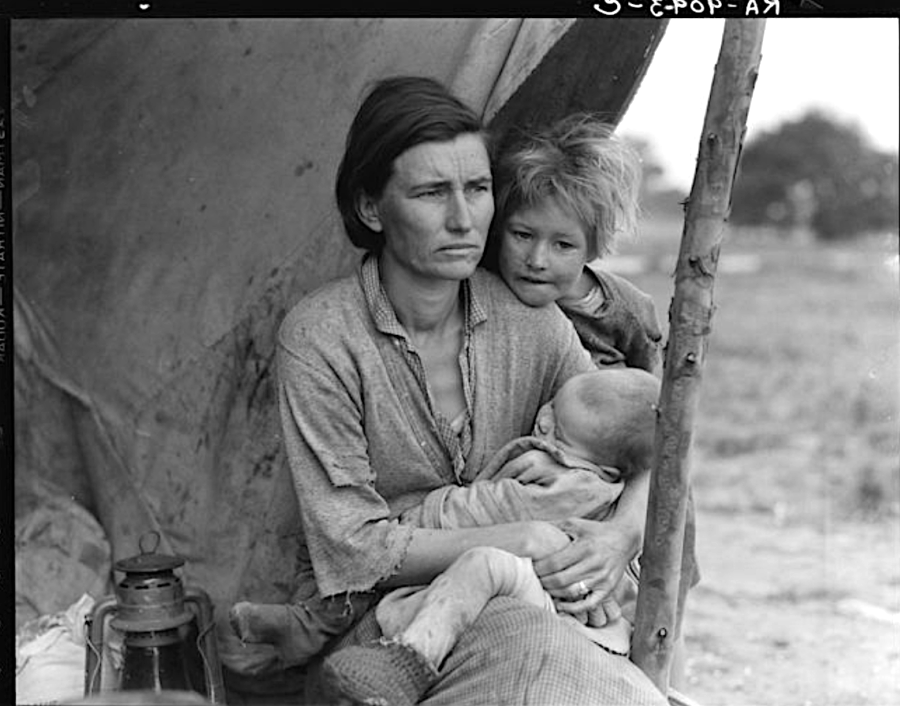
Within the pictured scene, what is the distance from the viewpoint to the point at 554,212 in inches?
97.6

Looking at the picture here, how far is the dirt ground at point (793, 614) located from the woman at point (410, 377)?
1.54m

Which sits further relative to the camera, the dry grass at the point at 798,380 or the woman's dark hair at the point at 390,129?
the dry grass at the point at 798,380

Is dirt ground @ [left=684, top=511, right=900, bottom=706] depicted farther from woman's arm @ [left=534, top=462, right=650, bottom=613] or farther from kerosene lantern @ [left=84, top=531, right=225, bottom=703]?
kerosene lantern @ [left=84, top=531, right=225, bottom=703]

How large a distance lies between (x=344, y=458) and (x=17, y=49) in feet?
4.46

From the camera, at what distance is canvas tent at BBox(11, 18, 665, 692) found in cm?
286

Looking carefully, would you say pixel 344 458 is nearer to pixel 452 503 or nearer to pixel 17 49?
pixel 452 503

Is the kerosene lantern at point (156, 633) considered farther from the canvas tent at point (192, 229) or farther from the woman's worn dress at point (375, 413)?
the canvas tent at point (192, 229)

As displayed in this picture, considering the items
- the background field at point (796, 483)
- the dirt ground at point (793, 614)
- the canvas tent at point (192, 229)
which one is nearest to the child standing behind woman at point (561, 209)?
the canvas tent at point (192, 229)

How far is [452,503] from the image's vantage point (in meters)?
2.35

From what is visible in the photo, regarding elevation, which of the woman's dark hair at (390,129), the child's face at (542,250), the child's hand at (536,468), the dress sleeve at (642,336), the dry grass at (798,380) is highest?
the woman's dark hair at (390,129)

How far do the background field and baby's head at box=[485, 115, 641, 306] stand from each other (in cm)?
109

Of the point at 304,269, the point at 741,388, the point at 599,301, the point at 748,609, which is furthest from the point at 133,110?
the point at 741,388

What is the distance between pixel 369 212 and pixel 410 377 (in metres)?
0.32

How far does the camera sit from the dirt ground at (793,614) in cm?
380
